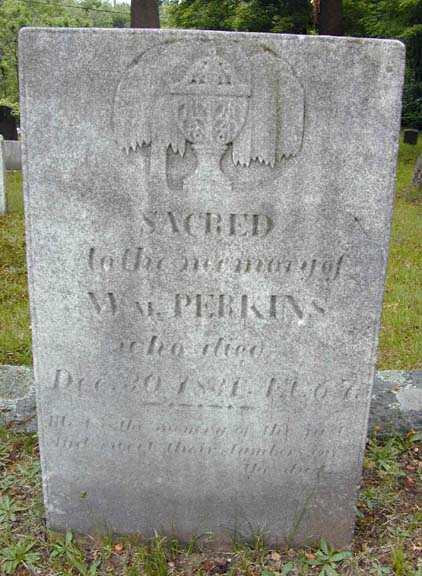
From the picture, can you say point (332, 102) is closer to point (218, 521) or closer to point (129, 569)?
point (218, 521)

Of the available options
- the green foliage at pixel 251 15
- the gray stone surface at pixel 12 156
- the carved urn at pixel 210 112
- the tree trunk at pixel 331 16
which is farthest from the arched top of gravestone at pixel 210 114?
the green foliage at pixel 251 15

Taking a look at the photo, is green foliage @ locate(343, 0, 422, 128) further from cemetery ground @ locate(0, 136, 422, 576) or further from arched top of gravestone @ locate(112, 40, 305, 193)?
arched top of gravestone @ locate(112, 40, 305, 193)

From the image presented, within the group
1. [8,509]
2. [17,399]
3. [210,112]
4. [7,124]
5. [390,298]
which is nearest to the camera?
[210,112]

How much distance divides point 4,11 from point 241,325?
107ft

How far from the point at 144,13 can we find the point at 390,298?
41.4 feet

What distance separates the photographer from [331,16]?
17203mm

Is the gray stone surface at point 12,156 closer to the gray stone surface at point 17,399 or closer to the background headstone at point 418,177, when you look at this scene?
the background headstone at point 418,177

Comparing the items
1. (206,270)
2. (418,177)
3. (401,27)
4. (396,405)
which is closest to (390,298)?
(396,405)

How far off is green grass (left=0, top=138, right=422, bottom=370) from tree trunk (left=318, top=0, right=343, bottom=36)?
31.7 ft

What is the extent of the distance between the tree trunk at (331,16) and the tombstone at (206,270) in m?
16.5

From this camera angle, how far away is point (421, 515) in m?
2.90

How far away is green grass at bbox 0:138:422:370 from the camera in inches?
179

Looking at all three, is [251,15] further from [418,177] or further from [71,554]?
[71,554]

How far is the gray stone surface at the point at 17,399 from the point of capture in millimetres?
3486
